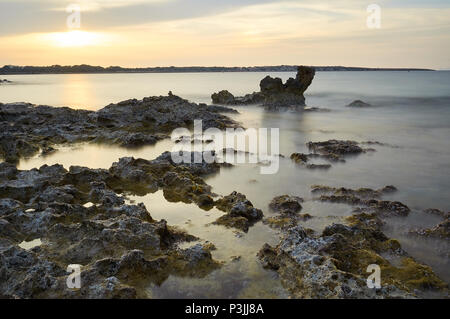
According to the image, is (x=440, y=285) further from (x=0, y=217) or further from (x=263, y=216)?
(x=0, y=217)

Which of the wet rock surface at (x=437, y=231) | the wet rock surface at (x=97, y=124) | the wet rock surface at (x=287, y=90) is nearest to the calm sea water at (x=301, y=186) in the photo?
the wet rock surface at (x=437, y=231)

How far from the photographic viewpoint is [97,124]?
24250mm

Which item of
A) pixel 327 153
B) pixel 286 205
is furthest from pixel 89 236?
pixel 327 153

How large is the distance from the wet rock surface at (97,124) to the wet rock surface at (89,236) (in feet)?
21.5

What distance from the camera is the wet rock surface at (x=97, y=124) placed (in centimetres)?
1809

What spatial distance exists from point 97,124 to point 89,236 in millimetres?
18228

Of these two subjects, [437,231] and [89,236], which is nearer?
[89,236]

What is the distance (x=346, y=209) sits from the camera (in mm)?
9930

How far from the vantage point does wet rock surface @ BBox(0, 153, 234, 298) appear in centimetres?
588

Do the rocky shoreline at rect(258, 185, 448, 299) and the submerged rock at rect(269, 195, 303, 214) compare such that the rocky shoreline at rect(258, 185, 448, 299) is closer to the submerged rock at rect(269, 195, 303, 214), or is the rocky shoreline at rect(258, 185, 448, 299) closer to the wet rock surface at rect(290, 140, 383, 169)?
the submerged rock at rect(269, 195, 303, 214)

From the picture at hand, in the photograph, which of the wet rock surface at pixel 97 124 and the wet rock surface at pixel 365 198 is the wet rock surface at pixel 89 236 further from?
the wet rock surface at pixel 97 124

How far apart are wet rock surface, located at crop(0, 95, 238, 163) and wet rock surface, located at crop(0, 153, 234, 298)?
654 centimetres

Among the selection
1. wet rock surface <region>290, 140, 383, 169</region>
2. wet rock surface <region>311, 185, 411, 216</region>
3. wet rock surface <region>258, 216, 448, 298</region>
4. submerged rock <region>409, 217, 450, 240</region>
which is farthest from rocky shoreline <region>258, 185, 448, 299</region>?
wet rock surface <region>290, 140, 383, 169</region>

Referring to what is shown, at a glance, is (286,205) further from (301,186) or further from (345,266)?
(345,266)
